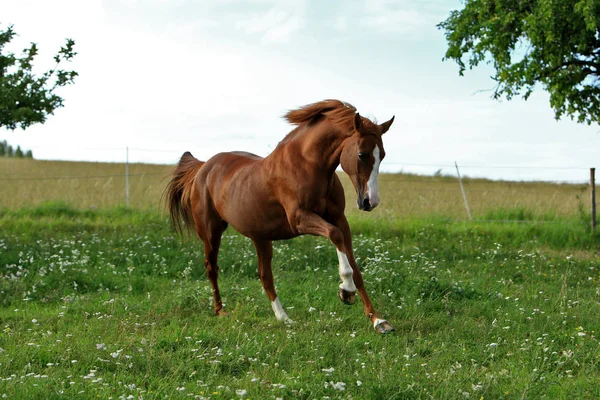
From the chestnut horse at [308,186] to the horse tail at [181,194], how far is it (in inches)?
41.2

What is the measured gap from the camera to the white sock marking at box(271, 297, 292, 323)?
7062 millimetres

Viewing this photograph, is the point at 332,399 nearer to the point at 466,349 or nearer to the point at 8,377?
the point at 466,349

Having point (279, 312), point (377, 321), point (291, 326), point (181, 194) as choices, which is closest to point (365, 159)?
point (377, 321)

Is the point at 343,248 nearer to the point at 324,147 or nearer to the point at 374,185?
the point at 374,185

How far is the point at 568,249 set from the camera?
44.0ft

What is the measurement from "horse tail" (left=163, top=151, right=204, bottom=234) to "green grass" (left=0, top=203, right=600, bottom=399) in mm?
918

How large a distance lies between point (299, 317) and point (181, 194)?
316 cm

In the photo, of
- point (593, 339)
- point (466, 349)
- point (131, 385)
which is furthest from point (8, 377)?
point (593, 339)

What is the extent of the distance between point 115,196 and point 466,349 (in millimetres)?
14747

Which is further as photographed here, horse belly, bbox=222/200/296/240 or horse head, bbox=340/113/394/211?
horse belly, bbox=222/200/296/240

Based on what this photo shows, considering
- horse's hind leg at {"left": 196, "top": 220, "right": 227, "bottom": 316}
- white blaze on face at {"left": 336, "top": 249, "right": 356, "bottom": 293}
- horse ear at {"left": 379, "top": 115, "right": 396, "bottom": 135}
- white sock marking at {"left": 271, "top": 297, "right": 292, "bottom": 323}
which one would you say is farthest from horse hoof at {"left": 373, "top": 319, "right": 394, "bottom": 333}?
horse's hind leg at {"left": 196, "top": 220, "right": 227, "bottom": 316}

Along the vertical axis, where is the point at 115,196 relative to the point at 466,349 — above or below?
above

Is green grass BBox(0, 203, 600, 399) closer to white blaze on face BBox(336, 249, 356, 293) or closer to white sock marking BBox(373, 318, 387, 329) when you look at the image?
white sock marking BBox(373, 318, 387, 329)

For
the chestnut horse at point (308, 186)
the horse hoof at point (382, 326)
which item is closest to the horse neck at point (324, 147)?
the chestnut horse at point (308, 186)
